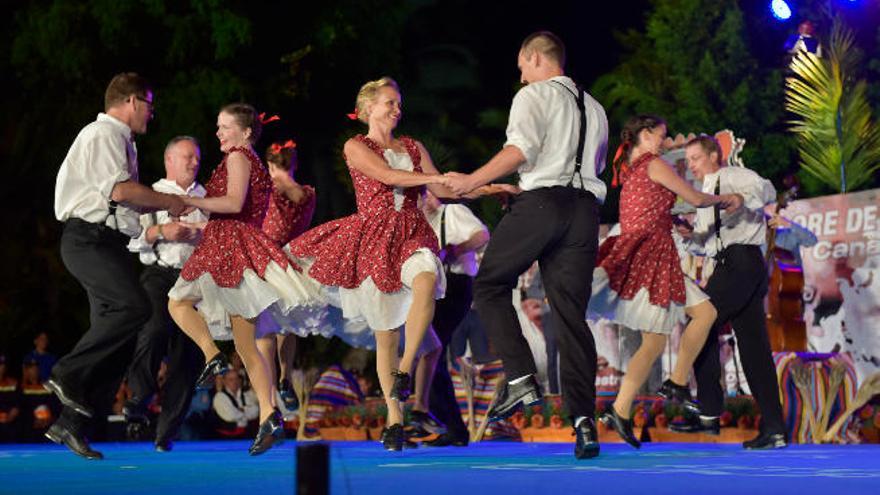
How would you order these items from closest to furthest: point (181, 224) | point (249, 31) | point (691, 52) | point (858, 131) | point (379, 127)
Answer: point (379, 127) < point (181, 224) < point (858, 131) < point (249, 31) < point (691, 52)

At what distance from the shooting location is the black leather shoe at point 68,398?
764 cm

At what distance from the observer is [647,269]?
8430 mm

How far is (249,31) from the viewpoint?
804 inches

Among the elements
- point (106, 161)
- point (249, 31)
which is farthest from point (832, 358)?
point (249, 31)

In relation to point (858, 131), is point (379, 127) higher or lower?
lower

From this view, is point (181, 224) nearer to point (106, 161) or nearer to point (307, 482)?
point (106, 161)

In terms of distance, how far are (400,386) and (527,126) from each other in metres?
1.53

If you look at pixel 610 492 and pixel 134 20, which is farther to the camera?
pixel 134 20

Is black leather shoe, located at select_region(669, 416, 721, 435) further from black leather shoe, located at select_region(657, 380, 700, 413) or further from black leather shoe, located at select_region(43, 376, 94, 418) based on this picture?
black leather shoe, located at select_region(43, 376, 94, 418)

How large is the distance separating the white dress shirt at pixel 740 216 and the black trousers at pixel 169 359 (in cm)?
318

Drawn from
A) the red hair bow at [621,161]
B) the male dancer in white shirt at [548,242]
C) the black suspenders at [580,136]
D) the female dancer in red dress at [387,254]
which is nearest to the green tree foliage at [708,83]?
the red hair bow at [621,161]

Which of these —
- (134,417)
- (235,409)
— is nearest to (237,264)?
(134,417)

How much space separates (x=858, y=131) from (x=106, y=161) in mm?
10663

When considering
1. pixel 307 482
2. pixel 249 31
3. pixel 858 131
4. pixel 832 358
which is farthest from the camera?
pixel 249 31
